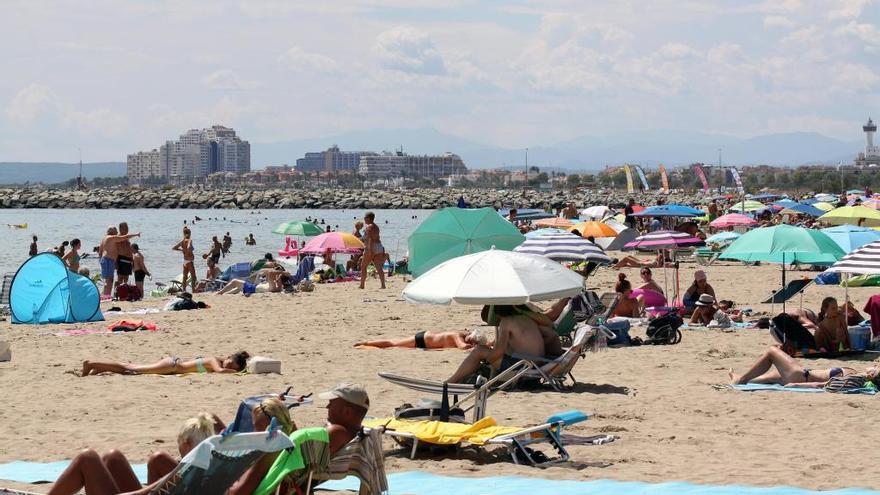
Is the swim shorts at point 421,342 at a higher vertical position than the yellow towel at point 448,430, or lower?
lower

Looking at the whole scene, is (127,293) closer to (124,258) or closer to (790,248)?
(124,258)

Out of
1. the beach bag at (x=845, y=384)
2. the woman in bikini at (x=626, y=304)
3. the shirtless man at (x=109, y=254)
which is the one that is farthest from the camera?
the shirtless man at (x=109, y=254)

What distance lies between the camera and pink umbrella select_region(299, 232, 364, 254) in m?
21.2

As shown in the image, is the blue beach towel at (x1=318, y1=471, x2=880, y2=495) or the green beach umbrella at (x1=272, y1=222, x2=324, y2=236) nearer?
the blue beach towel at (x1=318, y1=471, x2=880, y2=495)

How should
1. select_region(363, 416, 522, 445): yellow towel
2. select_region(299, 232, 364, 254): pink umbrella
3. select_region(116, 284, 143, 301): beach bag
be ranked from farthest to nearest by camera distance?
1. select_region(299, 232, 364, 254): pink umbrella
2. select_region(116, 284, 143, 301): beach bag
3. select_region(363, 416, 522, 445): yellow towel

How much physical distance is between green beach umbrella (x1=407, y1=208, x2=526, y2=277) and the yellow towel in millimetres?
7163

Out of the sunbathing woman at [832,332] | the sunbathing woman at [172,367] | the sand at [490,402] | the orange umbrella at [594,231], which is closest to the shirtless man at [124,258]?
the sand at [490,402]

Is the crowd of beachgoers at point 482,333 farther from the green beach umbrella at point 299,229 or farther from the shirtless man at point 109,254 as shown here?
the green beach umbrella at point 299,229

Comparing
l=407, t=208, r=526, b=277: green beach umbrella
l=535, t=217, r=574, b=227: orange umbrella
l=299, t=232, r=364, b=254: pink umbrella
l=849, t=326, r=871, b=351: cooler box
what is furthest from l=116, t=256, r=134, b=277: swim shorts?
l=849, t=326, r=871, b=351: cooler box

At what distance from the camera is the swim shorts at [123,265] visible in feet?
62.6

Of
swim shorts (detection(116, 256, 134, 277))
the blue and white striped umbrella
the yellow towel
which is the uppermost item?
the blue and white striped umbrella

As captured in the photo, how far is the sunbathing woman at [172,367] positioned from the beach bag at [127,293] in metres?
8.92

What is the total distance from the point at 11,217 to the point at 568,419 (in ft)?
276

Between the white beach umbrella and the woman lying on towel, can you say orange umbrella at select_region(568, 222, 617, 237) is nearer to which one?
the woman lying on towel
